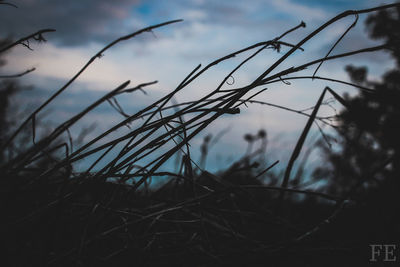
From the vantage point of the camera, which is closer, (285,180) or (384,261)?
(384,261)

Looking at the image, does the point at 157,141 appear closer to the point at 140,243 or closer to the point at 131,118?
the point at 131,118

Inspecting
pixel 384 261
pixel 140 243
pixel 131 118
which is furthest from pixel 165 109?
pixel 384 261

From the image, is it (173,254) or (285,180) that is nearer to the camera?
(173,254)

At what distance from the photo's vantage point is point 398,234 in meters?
0.55

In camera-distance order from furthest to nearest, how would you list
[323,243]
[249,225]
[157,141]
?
[249,225] < [323,243] < [157,141]

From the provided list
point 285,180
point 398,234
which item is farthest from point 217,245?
point 398,234

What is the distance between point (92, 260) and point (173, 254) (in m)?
0.13

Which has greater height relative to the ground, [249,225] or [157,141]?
[157,141]

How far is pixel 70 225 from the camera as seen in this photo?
555mm

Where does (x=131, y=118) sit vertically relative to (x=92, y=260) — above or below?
above

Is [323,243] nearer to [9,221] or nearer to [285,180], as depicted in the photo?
[285,180]

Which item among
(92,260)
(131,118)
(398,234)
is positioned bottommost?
(92,260)

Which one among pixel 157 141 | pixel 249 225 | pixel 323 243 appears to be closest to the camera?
pixel 157 141

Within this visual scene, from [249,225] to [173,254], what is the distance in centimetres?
32
